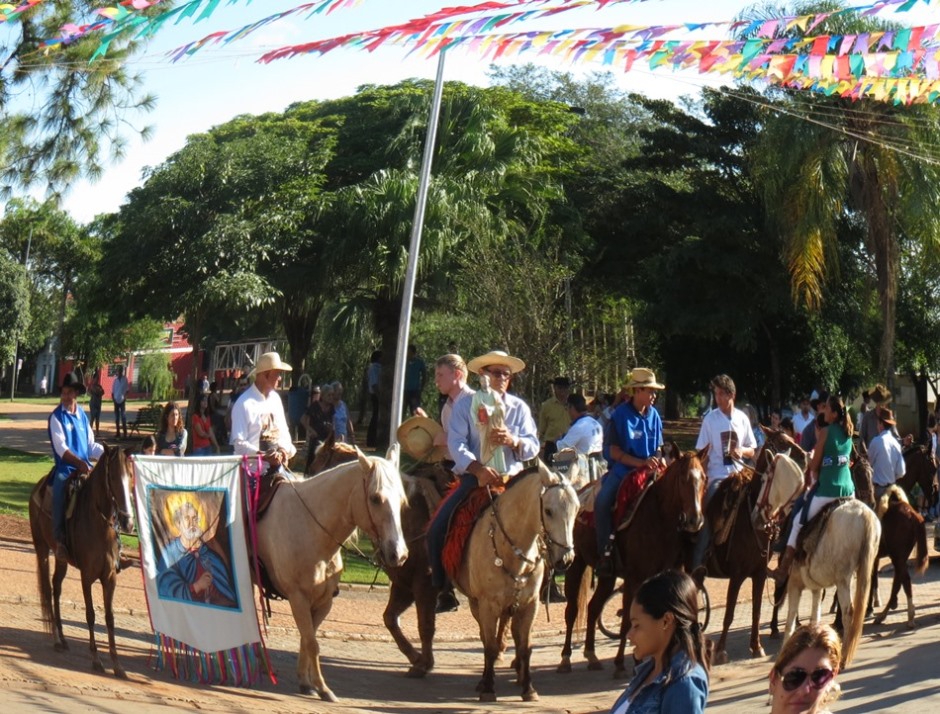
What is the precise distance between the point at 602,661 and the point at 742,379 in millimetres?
27952

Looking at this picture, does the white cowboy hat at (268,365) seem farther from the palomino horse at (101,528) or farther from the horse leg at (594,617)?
the horse leg at (594,617)

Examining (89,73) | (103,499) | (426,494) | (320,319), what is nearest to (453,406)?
(426,494)

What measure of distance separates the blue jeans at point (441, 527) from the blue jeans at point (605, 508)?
1.50 m

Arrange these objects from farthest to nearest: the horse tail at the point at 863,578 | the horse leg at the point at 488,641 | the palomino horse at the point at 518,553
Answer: the horse tail at the point at 863,578 → the horse leg at the point at 488,641 → the palomino horse at the point at 518,553

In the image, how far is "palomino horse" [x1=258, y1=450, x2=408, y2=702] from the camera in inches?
380

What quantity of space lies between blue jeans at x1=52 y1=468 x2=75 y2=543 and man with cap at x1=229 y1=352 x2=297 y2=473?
1500 millimetres

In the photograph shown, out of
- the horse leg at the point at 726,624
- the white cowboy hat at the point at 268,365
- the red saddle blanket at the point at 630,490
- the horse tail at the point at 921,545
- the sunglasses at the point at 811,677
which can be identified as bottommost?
the horse leg at the point at 726,624

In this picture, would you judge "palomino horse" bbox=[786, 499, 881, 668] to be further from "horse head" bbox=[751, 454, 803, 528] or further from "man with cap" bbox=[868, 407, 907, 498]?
"man with cap" bbox=[868, 407, 907, 498]

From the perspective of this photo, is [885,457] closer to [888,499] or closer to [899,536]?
[888,499]

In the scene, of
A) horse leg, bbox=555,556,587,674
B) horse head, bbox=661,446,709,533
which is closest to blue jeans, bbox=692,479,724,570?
horse head, bbox=661,446,709,533

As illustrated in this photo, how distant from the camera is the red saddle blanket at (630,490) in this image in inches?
449

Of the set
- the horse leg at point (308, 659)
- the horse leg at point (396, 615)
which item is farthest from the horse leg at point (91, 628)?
the horse leg at point (396, 615)

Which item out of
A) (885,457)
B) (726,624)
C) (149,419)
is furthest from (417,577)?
(149,419)

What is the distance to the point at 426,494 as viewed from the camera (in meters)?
11.9
